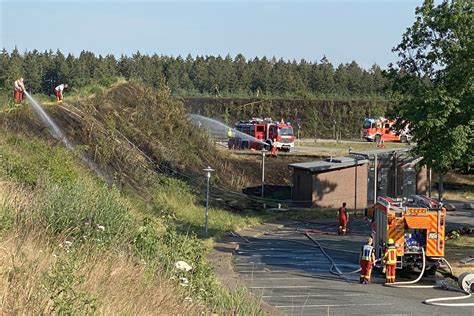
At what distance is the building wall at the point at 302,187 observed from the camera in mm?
36912

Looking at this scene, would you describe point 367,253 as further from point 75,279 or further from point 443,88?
point 75,279

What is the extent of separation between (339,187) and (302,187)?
188 centimetres

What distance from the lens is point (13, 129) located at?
29.5 m

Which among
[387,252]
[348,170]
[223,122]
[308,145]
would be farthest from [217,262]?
[223,122]

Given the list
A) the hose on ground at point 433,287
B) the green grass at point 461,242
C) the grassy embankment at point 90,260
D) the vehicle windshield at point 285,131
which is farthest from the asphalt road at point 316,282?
the vehicle windshield at point 285,131

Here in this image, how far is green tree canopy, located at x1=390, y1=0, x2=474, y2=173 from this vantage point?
2498cm

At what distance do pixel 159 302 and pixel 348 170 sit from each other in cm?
3050

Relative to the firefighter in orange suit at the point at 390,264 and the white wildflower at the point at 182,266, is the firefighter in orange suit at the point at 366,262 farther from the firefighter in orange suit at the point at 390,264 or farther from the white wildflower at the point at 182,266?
the white wildflower at the point at 182,266

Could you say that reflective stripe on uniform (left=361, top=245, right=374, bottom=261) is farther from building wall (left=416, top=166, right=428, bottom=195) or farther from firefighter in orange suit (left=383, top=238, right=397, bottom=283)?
building wall (left=416, top=166, right=428, bottom=195)

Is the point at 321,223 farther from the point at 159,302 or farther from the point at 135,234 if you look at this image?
the point at 159,302

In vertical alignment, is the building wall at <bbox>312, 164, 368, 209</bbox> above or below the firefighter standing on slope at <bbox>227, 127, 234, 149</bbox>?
below

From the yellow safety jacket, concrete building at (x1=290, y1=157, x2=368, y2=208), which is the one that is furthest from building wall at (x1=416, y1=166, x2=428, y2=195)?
the yellow safety jacket

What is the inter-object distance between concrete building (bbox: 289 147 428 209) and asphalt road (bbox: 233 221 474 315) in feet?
24.4

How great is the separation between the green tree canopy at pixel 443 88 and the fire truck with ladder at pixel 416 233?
15.3 ft
